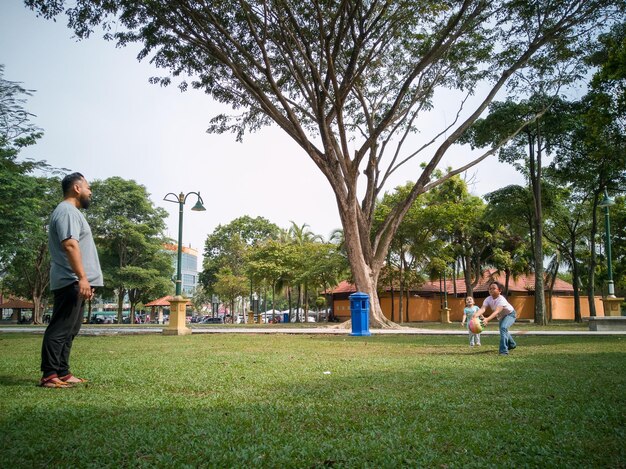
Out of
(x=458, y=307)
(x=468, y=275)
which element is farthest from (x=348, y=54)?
(x=458, y=307)

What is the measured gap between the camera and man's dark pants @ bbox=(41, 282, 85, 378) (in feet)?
15.9

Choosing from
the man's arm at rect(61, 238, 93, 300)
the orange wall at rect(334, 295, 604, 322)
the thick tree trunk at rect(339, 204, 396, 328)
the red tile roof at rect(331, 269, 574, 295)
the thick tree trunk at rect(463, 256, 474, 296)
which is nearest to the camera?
the man's arm at rect(61, 238, 93, 300)

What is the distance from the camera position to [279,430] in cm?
328

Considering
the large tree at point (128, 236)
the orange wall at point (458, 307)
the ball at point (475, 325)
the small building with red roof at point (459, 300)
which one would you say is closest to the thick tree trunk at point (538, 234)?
the ball at point (475, 325)

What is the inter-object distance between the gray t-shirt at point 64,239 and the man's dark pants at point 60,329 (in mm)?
117

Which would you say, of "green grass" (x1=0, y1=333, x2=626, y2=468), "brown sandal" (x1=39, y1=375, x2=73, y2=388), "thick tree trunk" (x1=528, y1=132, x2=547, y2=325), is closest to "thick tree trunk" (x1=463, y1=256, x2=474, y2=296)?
"thick tree trunk" (x1=528, y1=132, x2=547, y2=325)

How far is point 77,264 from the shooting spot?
473cm

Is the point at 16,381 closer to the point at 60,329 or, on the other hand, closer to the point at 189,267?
the point at 60,329

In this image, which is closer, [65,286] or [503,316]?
[65,286]

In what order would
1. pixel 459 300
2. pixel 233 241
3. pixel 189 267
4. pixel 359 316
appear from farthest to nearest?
pixel 189 267, pixel 233 241, pixel 459 300, pixel 359 316

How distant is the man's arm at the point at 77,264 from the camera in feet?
15.5

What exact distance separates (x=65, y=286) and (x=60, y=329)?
0.43 meters

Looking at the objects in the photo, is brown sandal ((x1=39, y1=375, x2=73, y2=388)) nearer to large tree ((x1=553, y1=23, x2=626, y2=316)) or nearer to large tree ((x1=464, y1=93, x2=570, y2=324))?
large tree ((x1=553, y1=23, x2=626, y2=316))

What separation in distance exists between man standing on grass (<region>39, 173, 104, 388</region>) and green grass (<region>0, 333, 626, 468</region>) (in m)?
0.28
